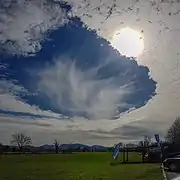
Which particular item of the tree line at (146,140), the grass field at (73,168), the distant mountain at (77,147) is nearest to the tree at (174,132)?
the tree line at (146,140)

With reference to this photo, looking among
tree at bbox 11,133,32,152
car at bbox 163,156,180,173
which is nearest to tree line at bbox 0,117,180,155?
tree at bbox 11,133,32,152

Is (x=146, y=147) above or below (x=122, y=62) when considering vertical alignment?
below

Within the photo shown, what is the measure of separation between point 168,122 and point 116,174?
1164 mm

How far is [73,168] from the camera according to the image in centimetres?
580

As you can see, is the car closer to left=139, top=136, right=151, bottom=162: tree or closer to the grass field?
the grass field

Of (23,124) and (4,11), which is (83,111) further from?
(4,11)

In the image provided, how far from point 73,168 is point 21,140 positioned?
81 centimetres

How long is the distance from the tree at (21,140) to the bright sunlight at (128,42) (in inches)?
73.8

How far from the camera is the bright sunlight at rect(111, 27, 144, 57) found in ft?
20.6

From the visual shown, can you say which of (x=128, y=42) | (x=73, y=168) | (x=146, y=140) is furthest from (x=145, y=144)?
(x=128, y=42)

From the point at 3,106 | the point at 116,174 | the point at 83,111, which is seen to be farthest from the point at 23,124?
the point at 116,174

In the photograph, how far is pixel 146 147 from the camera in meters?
6.33

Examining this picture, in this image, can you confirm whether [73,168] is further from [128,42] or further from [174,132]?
[128,42]

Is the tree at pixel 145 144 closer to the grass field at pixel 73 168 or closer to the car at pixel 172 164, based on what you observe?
the grass field at pixel 73 168
